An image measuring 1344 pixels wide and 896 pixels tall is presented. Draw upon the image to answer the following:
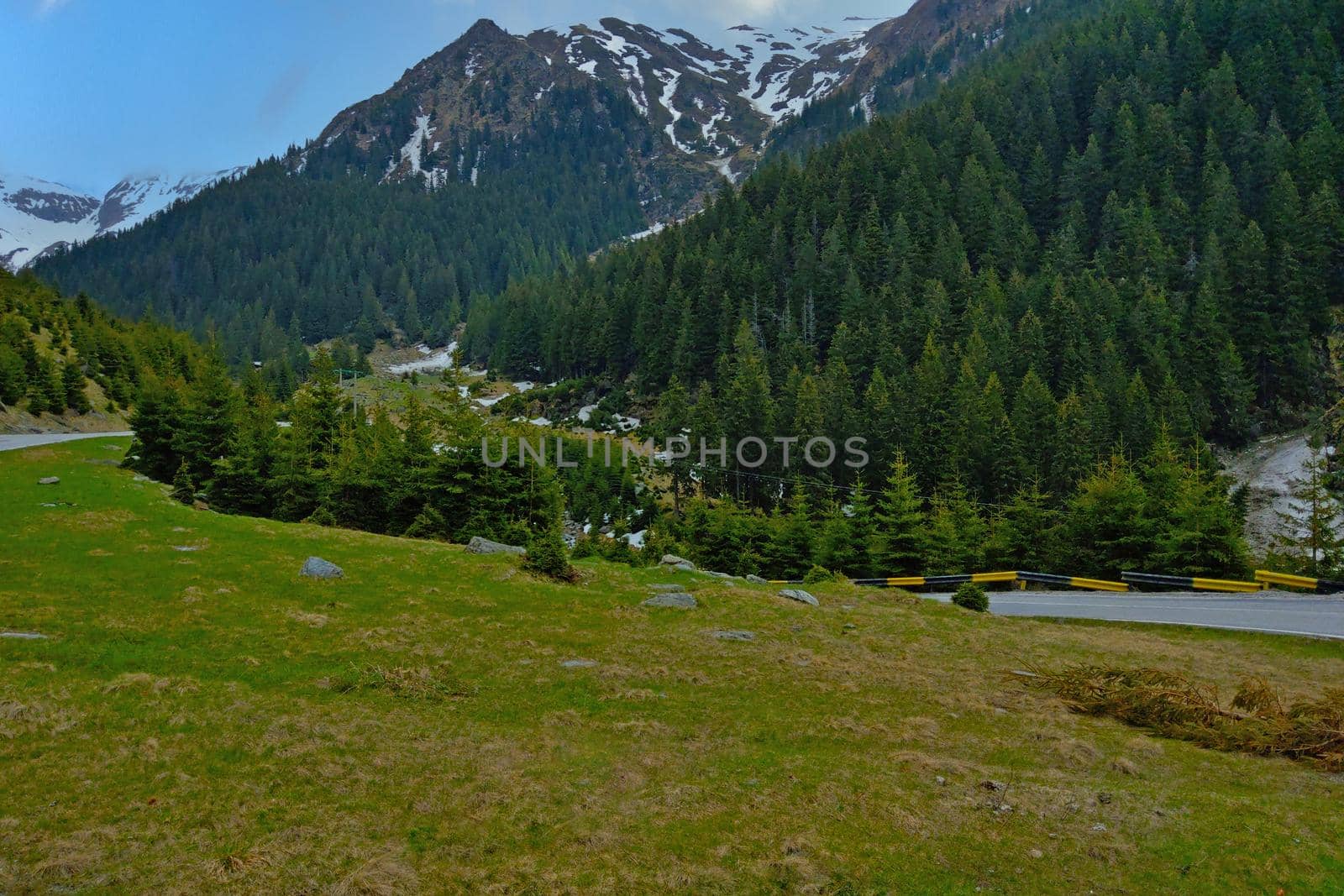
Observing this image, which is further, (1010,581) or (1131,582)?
(1010,581)

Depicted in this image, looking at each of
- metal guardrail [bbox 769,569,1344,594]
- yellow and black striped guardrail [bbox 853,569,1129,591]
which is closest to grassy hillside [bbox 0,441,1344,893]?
metal guardrail [bbox 769,569,1344,594]

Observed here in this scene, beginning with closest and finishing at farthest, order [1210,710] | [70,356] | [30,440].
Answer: [1210,710] < [30,440] < [70,356]

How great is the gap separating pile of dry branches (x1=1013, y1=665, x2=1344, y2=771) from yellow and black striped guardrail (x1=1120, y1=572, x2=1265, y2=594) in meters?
23.7

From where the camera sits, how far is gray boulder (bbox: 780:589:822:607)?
25395mm

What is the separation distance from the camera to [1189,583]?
1447 inches

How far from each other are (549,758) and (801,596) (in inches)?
624

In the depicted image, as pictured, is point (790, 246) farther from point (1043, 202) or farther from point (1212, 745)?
point (1212, 745)

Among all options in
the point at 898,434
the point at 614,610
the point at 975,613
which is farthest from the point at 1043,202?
the point at 614,610

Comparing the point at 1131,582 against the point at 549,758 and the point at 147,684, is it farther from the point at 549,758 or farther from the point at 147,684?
the point at 147,684

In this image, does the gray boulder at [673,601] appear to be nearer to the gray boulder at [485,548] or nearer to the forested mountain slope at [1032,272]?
the gray boulder at [485,548]

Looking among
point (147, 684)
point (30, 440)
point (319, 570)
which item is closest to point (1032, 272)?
point (319, 570)

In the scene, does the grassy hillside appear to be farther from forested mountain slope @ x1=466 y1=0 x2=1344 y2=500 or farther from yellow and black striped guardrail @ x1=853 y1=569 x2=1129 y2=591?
forested mountain slope @ x1=466 y1=0 x2=1344 y2=500

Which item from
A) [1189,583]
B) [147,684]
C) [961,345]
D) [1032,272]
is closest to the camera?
[147,684]

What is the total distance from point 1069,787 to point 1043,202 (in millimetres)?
145210
